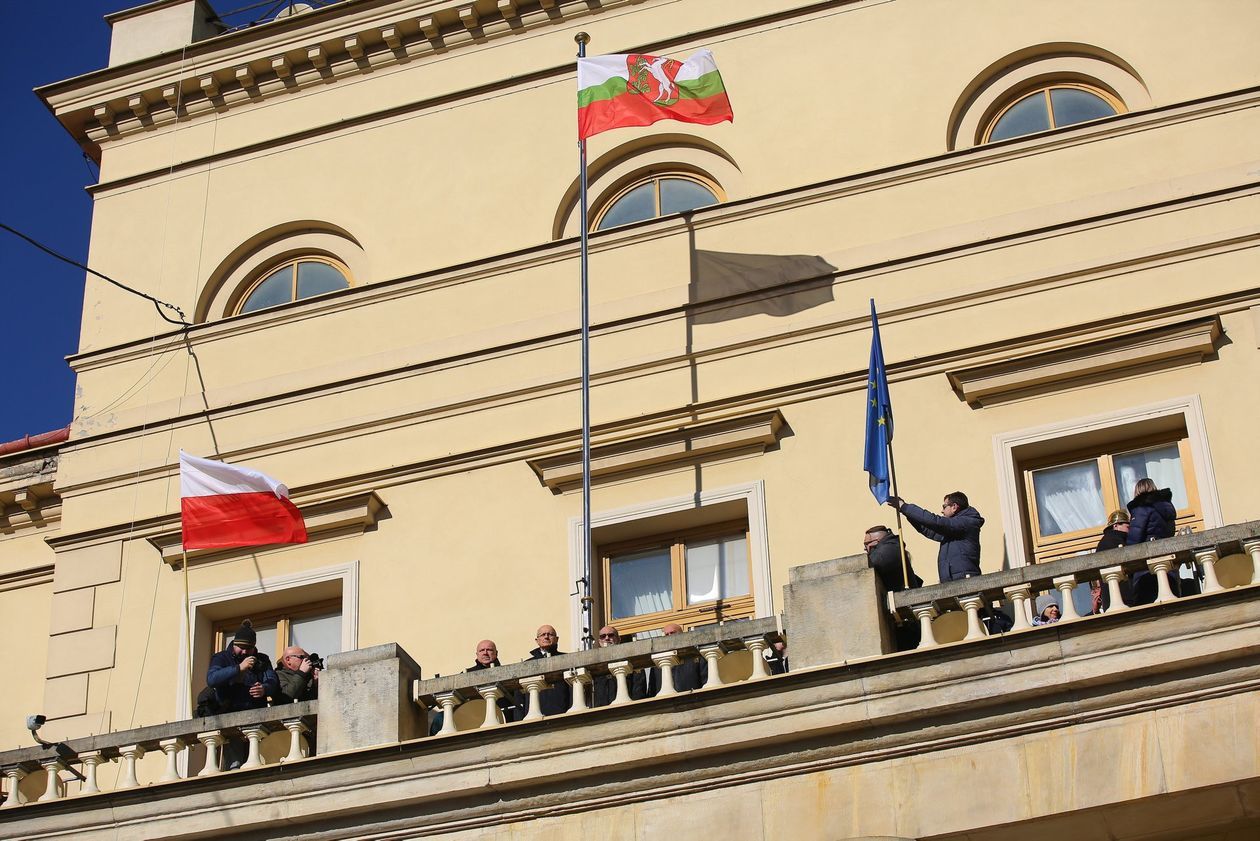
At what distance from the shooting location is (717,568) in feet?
64.8

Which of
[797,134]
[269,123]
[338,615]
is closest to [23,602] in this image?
[338,615]

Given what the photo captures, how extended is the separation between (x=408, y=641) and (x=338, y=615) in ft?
4.10

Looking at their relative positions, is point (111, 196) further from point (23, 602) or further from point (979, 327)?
point (979, 327)

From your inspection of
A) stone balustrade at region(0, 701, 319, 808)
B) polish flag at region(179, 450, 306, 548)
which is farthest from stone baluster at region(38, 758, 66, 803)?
polish flag at region(179, 450, 306, 548)

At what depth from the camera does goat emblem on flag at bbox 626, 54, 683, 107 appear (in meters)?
20.7

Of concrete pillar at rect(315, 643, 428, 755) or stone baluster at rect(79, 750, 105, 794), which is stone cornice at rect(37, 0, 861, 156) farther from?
stone baluster at rect(79, 750, 105, 794)

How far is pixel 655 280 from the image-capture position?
21188mm

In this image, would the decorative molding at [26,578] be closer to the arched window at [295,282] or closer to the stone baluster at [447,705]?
the arched window at [295,282]

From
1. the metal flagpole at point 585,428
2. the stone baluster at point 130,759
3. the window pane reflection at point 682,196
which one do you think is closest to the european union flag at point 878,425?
the metal flagpole at point 585,428

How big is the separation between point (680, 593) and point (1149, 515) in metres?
4.80

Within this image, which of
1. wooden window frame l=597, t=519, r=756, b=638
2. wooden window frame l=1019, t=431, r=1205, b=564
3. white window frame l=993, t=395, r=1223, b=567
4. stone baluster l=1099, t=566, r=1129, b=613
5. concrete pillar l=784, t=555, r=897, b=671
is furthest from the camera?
wooden window frame l=597, t=519, r=756, b=638

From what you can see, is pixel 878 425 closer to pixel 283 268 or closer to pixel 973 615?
pixel 973 615

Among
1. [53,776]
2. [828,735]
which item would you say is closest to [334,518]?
[53,776]

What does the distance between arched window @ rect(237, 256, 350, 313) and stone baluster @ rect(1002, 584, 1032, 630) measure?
9423 millimetres
